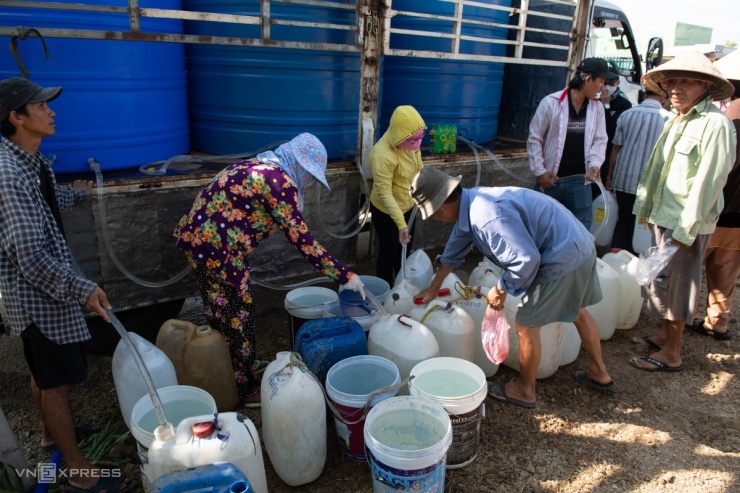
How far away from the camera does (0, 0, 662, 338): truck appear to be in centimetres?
303

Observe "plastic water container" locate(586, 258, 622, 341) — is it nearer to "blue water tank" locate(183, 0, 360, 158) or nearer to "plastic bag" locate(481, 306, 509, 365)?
"plastic bag" locate(481, 306, 509, 365)

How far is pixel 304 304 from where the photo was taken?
11.6 feet

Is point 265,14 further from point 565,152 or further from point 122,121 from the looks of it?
point 565,152

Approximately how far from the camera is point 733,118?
346 cm

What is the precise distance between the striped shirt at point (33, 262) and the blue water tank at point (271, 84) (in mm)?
1804

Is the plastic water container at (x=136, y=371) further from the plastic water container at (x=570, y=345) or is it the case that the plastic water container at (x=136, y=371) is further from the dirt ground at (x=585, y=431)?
the plastic water container at (x=570, y=345)

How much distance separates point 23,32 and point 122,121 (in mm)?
797

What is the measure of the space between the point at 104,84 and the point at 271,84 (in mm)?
1112

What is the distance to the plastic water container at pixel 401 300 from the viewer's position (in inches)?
129

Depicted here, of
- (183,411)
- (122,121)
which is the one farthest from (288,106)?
(183,411)

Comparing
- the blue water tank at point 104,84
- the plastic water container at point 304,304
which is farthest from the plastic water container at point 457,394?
the blue water tank at point 104,84

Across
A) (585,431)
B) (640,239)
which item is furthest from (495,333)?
(640,239)

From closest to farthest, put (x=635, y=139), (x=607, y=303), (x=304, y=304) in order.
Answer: (x=304, y=304) → (x=607, y=303) → (x=635, y=139)

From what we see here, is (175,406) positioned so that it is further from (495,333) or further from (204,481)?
(495,333)
